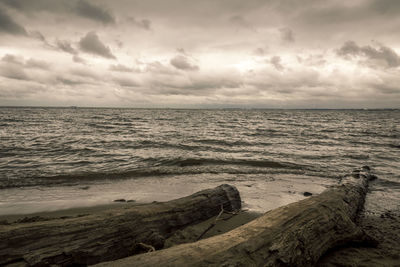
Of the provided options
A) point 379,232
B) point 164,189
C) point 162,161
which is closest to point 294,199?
point 379,232

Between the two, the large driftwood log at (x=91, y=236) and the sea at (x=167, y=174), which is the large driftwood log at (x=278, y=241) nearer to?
the large driftwood log at (x=91, y=236)

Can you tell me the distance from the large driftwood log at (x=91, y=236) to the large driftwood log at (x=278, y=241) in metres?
0.88

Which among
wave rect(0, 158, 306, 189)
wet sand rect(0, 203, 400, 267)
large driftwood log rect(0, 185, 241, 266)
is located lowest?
wave rect(0, 158, 306, 189)

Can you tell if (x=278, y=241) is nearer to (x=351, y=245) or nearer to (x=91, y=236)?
(x=351, y=245)

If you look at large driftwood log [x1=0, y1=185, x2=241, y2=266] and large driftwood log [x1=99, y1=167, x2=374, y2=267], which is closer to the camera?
large driftwood log [x1=99, y1=167, x2=374, y2=267]

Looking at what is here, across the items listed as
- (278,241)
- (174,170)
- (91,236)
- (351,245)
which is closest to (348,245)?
(351,245)

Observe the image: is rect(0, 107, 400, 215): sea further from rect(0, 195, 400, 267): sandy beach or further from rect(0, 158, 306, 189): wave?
rect(0, 195, 400, 267): sandy beach

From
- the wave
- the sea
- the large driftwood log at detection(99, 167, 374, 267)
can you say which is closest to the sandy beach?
the large driftwood log at detection(99, 167, 374, 267)

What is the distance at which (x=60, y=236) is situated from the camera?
9.88 feet

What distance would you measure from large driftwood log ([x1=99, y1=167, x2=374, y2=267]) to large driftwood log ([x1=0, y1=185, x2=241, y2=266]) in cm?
88

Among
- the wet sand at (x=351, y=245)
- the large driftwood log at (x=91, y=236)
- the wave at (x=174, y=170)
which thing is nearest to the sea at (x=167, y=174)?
the wave at (x=174, y=170)

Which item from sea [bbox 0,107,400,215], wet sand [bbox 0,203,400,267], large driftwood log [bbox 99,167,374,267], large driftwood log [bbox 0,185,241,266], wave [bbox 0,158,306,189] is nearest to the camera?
large driftwood log [bbox 99,167,374,267]

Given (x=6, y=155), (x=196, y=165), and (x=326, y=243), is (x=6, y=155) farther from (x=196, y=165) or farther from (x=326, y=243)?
(x=326, y=243)

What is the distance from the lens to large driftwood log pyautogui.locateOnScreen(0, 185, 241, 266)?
109 inches
